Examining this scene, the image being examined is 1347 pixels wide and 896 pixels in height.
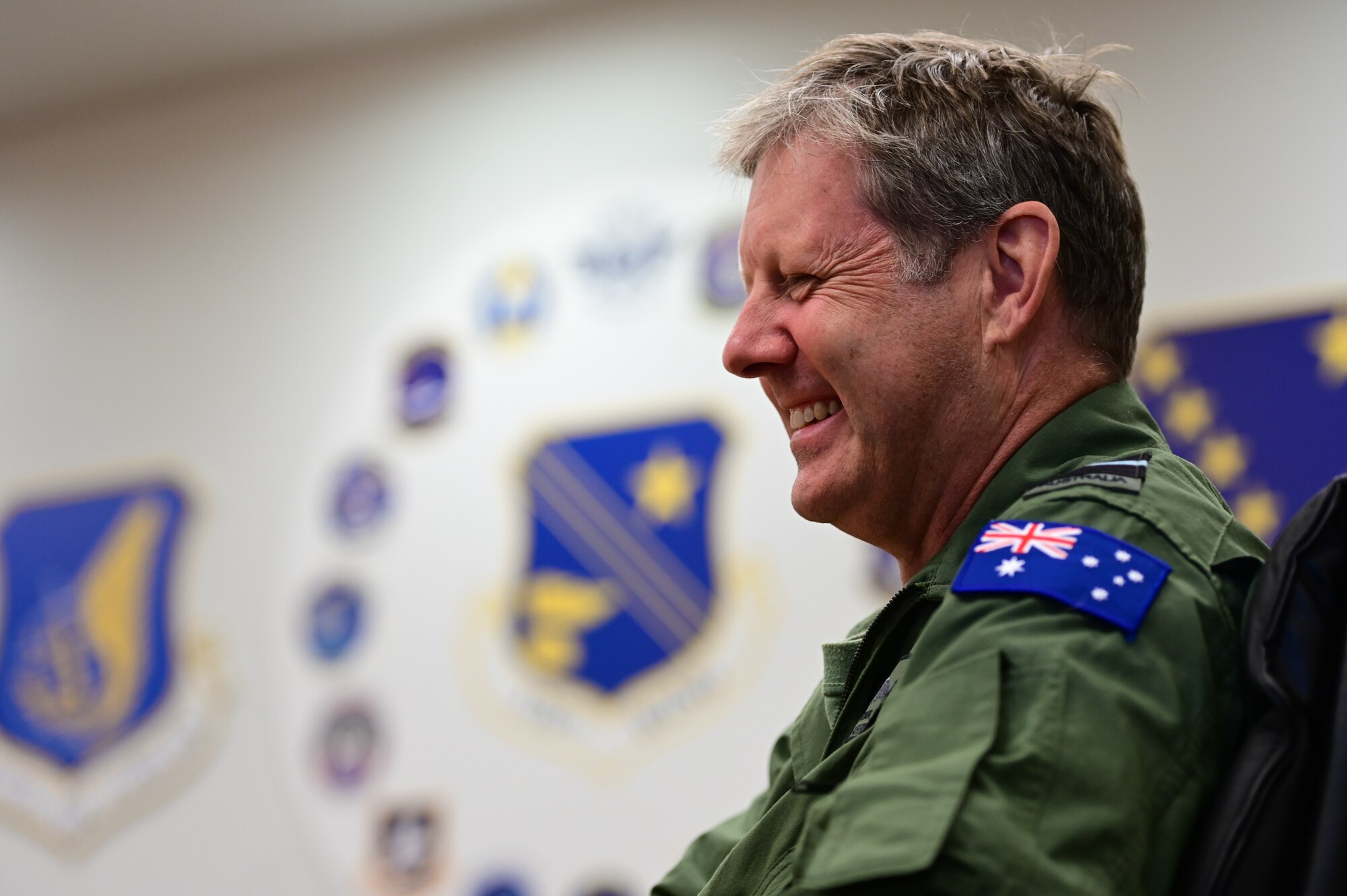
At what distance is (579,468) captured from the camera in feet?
9.48

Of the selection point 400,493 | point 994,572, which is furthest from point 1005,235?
point 400,493

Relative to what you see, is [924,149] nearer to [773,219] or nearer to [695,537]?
[773,219]

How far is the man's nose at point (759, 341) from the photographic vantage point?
46.7 inches

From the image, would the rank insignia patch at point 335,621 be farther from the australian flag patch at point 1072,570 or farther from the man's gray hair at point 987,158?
the australian flag patch at point 1072,570

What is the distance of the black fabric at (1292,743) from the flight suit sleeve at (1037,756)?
2 centimetres

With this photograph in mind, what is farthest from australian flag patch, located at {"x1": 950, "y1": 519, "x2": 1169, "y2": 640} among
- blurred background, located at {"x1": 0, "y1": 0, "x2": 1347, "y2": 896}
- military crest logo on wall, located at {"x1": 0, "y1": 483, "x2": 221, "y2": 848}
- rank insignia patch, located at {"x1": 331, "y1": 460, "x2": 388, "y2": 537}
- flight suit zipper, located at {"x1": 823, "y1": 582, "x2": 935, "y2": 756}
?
military crest logo on wall, located at {"x1": 0, "y1": 483, "x2": 221, "y2": 848}

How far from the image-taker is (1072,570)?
796 mm

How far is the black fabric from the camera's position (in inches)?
28.5

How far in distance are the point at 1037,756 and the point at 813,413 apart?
519 mm

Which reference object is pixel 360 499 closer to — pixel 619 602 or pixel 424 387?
pixel 424 387

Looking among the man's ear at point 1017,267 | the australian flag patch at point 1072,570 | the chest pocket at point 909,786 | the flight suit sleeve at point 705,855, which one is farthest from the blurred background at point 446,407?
the chest pocket at point 909,786

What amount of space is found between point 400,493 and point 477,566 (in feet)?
0.94

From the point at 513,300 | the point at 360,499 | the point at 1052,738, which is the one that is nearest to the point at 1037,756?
the point at 1052,738

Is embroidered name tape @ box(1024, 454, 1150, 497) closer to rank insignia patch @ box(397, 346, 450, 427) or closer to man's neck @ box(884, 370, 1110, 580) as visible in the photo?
man's neck @ box(884, 370, 1110, 580)
